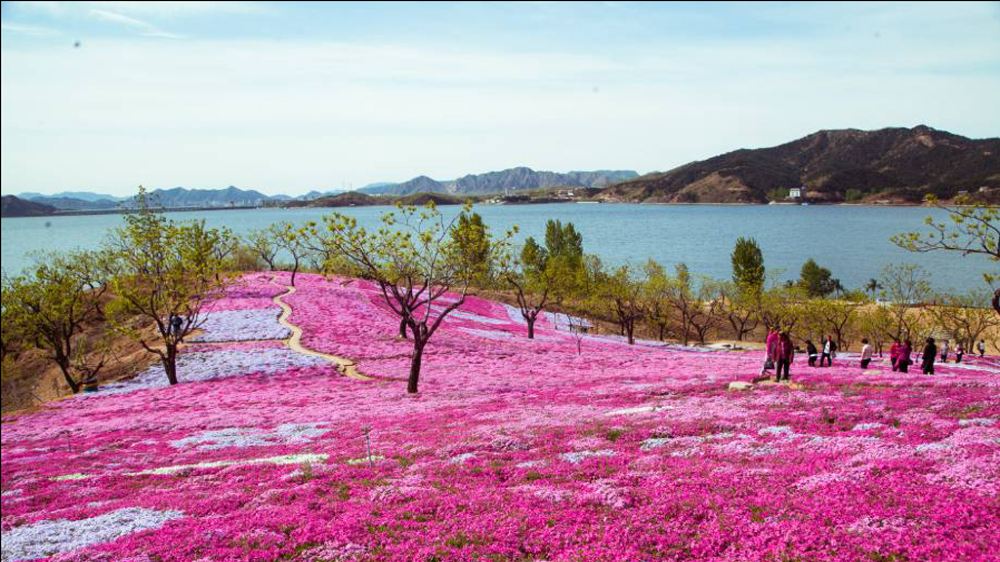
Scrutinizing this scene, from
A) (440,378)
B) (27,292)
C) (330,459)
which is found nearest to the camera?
(330,459)

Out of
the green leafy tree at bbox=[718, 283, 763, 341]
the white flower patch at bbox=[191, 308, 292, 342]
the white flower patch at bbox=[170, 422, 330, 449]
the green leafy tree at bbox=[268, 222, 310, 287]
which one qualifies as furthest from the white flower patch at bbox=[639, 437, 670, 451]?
the green leafy tree at bbox=[718, 283, 763, 341]

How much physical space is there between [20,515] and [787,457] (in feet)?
70.0

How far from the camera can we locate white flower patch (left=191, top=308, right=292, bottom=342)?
184 feet

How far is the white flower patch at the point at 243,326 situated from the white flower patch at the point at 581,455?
42.6m

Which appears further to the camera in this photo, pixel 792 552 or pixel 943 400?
pixel 943 400

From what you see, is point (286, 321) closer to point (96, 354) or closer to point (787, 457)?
point (96, 354)

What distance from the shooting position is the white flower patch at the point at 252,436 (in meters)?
25.1

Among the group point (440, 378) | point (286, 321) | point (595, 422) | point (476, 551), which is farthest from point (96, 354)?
point (476, 551)

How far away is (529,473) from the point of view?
678 inches

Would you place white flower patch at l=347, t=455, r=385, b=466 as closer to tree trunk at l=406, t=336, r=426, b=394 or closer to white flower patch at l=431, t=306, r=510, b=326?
tree trunk at l=406, t=336, r=426, b=394

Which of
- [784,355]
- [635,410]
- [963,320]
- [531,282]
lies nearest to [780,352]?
[784,355]

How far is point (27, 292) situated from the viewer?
4725cm

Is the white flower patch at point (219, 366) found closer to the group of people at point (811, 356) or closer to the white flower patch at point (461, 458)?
the white flower patch at point (461, 458)

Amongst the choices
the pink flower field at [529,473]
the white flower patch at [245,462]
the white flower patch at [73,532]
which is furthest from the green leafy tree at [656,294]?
the white flower patch at [73,532]
